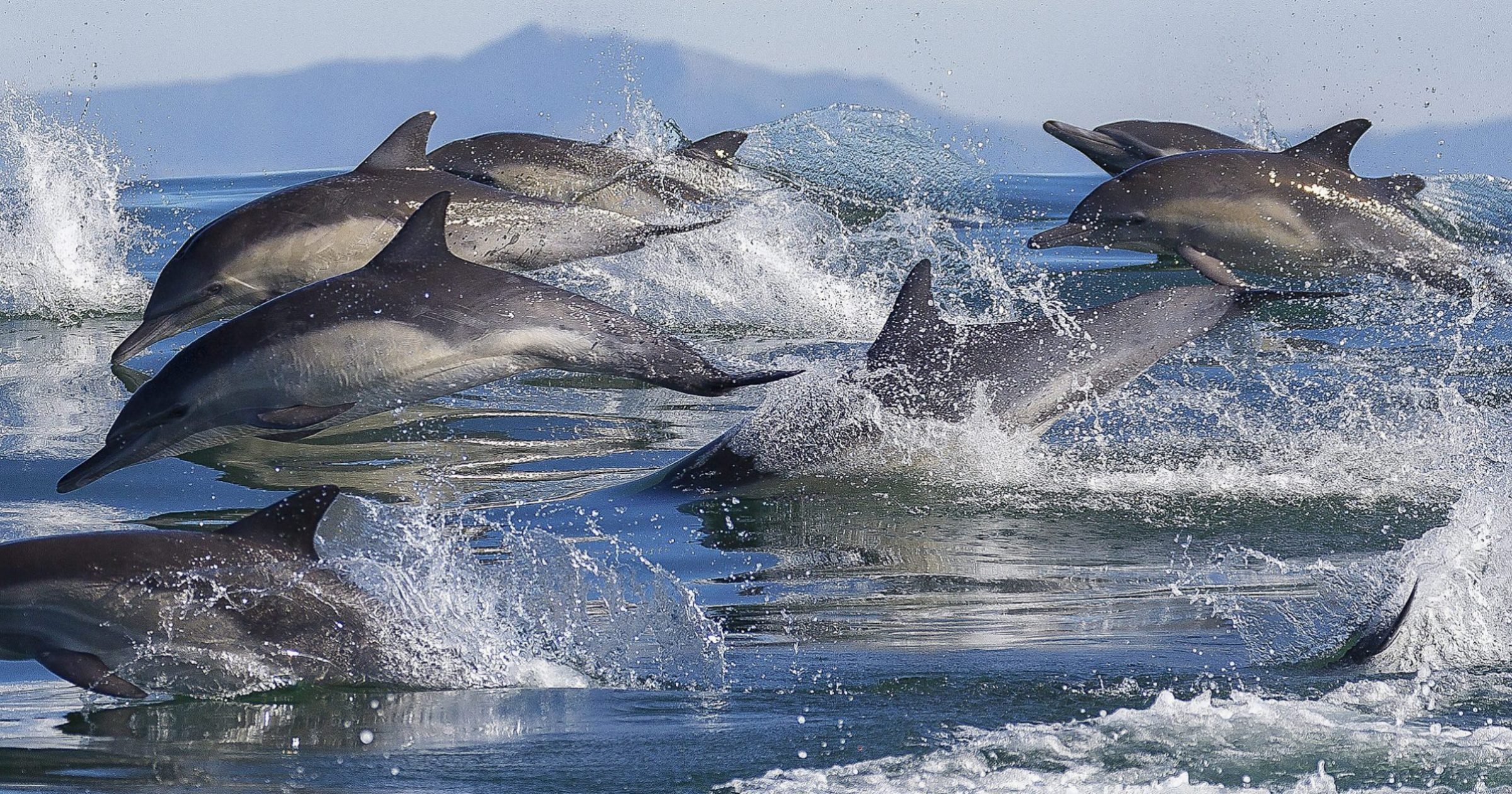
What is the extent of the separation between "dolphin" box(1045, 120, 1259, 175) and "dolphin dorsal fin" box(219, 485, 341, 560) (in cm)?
1011

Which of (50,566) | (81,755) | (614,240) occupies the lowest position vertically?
(81,755)

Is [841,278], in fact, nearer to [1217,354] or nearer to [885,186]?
[1217,354]

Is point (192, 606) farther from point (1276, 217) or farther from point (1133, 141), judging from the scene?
point (1133, 141)

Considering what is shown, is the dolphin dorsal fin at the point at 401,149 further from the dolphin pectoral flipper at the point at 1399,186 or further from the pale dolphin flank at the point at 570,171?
the dolphin pectoral flipper at the point at 1399,186

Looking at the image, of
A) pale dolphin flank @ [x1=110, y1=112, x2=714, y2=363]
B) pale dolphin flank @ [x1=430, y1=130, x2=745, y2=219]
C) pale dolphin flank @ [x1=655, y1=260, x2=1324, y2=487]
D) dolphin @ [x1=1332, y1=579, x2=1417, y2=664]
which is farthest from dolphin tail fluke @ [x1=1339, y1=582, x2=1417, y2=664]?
pale dolphin flank @ [x1=430, y1=130, x2=745, y2=219]

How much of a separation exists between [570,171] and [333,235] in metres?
2.98

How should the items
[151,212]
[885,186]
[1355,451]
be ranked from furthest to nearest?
1. [151,212]
2. [885,186]
3. [1355,451]

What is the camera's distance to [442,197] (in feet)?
23.4

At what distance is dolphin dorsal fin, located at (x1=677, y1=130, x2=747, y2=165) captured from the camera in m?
13.5

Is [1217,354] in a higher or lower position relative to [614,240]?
lower

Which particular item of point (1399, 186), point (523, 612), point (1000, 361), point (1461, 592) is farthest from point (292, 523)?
point (1399, 186)

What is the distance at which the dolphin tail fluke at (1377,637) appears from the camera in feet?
16.2

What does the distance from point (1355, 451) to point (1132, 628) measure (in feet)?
9.39

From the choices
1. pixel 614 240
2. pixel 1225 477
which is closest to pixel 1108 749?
pixel 1225 477
